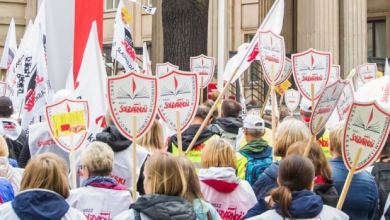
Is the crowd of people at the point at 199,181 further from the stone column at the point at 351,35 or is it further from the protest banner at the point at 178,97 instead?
the stone column at the point at 351,35

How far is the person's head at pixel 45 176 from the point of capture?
4.18 meters

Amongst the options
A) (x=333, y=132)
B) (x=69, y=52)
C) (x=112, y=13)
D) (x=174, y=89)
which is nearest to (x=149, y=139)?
(x=174, y=89)

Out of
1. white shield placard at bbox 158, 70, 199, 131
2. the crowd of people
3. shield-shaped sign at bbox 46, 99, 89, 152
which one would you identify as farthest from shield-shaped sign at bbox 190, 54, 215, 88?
shield-shaped sign at bbox 46, 99, 89, 152

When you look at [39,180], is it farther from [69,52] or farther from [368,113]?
[69,52]

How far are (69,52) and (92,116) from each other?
275cm

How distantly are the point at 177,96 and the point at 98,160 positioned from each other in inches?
73.1

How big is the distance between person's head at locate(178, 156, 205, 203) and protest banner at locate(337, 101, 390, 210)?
1.16 m

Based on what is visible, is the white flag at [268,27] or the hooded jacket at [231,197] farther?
the white flag at [268,27]

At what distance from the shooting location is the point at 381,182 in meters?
5.64

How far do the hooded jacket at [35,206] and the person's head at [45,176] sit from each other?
12cm

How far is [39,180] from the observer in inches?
164

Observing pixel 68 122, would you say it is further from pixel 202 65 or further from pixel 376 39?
pixel 376 39

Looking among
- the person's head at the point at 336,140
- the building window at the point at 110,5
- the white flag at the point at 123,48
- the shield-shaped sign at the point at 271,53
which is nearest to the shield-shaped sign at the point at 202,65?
the white flag at the point at 123,48

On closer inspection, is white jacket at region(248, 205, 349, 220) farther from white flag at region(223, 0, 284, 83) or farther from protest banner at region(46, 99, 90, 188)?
white flag at region(223, 0, 284, 83)
